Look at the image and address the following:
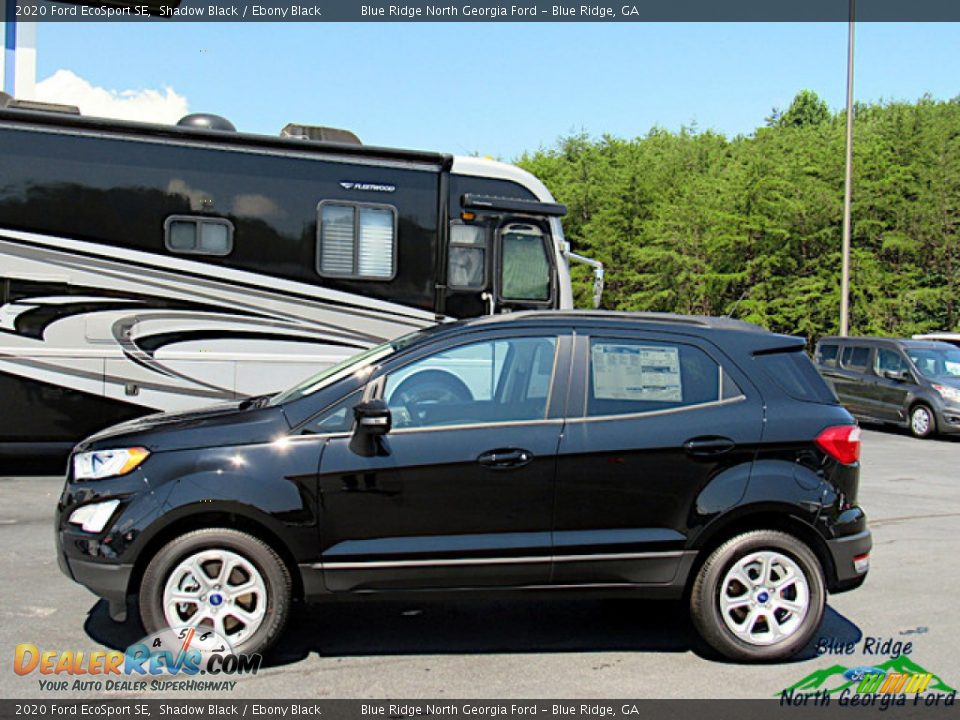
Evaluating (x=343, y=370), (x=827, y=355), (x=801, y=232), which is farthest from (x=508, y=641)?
(x=801, y=232)

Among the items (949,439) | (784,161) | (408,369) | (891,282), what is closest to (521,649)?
(408,369)

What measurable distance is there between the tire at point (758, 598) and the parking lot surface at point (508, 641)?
0.43 feet

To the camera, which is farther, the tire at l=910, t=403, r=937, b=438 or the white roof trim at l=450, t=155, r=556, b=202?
the tire at l=910, t=403, r=937, b=438

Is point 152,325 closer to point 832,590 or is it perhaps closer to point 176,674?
point 176,674

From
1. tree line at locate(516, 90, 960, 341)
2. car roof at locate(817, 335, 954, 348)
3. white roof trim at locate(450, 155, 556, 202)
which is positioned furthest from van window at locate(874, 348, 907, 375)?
tree line at locate(516, 90, 960, 341)

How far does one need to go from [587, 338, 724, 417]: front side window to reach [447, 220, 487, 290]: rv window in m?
5.61

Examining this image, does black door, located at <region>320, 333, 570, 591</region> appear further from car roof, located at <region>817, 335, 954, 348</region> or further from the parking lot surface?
car roof, located at <region>817, 335, 954, 348</region>

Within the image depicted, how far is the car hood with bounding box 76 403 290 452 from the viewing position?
474 cm

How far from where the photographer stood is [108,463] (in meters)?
4.75

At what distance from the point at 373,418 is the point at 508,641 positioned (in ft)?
5.11

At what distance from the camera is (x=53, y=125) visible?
30.9 ft

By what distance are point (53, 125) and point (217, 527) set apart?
21.0 ft

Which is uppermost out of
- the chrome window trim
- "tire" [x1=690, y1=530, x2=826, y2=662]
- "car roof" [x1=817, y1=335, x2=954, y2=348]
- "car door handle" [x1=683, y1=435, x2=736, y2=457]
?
"car roof" [x1=817, y1=335, x2=954, y2=348]
